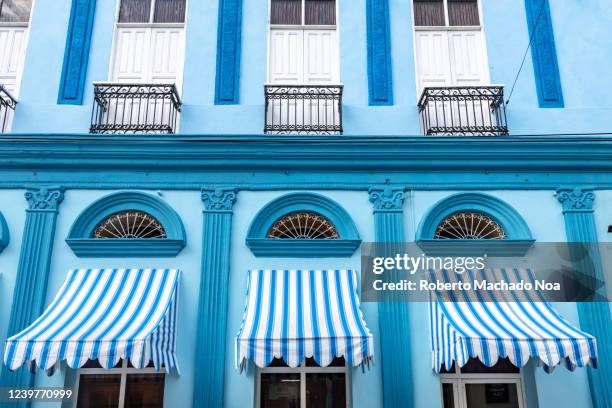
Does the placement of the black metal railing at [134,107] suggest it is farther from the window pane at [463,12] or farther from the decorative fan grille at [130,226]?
the window pane at [463,12]

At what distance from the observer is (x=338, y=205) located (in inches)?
275

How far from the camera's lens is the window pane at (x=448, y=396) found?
6.45 m

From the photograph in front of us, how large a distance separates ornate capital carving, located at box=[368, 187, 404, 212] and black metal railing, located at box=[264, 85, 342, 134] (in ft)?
3.20

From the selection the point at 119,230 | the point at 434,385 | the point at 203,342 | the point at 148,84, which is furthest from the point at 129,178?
the point at 434,385

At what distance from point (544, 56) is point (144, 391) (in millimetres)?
6861

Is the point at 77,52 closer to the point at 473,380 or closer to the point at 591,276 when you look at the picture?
the point at 473,380

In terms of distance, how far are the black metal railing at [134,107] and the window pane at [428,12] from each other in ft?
12.0

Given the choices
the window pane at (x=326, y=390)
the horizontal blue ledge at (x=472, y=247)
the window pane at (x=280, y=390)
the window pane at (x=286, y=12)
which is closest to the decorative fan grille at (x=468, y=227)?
the horizontal blue ledge at (x=472, y=247)

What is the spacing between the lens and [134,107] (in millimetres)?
7379

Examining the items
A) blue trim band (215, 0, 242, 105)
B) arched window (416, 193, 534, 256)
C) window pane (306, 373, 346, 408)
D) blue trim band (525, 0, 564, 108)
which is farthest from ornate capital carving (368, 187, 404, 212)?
blue trim band (525, 0, 564, 108)

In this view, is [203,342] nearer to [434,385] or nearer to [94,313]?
[94,313]

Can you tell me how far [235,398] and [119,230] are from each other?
8.45 ft

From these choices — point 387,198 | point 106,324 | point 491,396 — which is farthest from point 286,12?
point 491,396

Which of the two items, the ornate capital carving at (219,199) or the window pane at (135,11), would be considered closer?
the ornate capital carving at (219,199)
